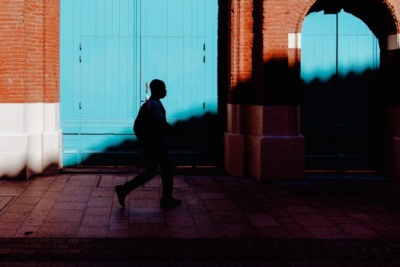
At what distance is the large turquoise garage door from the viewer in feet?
35.4

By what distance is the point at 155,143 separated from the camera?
752cm

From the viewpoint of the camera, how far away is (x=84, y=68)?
427 inches

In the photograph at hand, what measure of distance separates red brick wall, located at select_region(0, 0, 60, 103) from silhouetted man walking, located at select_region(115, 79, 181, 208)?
3300 mm

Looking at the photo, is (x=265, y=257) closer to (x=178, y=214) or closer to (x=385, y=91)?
(x=178, y=214)

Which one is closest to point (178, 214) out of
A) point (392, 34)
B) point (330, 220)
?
point (330, 220)

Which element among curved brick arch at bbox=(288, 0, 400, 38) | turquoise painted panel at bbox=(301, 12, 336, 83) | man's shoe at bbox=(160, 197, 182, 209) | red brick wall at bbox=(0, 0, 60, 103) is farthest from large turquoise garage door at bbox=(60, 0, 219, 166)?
man's shoe at bbox=(160, 197, 182, 209)

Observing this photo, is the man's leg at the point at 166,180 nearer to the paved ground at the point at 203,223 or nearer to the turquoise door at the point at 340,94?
the paved ground at the point at 203,223

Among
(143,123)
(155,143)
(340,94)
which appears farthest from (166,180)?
(340,94)

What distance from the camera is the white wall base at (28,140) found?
9711mm

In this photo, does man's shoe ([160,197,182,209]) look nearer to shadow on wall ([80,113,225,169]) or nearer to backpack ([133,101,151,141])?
backpack ([133,101,151,141])

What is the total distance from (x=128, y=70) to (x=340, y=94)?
13.6 ft

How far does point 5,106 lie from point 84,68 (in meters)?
1.78

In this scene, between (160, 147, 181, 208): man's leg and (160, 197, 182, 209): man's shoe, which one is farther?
(160, 197, 182, 209): man's shoe

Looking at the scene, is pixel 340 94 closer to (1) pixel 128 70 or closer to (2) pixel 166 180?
(1) pixel 128 70
